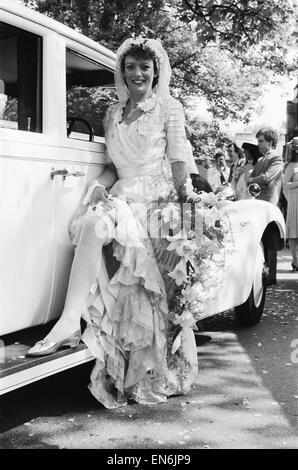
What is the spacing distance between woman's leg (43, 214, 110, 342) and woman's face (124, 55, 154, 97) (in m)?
0.93

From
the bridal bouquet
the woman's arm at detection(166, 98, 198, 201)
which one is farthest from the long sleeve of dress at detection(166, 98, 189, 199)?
the bridal bouquet

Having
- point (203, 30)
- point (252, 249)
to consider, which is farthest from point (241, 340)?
point (203, 30)

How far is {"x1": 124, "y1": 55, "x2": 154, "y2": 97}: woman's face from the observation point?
3.68m

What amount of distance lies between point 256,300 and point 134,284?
230cm

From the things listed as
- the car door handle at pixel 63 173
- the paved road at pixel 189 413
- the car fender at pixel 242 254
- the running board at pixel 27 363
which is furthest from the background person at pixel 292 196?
the running board at pixel 27 363

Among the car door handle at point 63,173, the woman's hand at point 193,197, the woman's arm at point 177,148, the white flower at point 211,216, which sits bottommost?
the white flower at point 211,216

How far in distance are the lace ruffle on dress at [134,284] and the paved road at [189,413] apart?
146mm

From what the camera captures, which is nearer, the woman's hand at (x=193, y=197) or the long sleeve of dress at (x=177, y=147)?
the woman's hand at (x=193, y=197)

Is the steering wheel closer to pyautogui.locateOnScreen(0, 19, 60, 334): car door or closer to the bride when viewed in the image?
the bride

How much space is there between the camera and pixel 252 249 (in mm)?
4957

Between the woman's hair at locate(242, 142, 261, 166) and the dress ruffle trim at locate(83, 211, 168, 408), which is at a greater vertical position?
the woman's hair at locate(242, 142, 261, 166)

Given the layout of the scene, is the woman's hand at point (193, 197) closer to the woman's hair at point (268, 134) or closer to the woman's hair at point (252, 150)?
the woman's hair at point (268, 134)

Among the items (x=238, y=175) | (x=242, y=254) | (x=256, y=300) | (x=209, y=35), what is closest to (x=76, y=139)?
(x=242, y=254)

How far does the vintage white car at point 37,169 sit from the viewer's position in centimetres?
297
